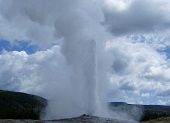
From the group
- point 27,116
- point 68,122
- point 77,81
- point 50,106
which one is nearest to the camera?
point 68,122

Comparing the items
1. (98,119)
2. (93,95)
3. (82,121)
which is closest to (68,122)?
(82,121)

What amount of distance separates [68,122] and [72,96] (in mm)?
22235

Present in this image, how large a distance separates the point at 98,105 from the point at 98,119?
13455 mm

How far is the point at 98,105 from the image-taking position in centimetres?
6531

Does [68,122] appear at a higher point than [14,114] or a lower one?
lower

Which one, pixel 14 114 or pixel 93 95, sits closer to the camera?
pixel 93 95

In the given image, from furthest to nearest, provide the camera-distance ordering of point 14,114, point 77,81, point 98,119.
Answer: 1. point 14,114
2. point 77,81
3. point 98,119

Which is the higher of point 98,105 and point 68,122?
point 98,105

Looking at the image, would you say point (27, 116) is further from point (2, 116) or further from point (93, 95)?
point (93, 95)

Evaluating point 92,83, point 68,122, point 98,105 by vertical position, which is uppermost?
point 92,83

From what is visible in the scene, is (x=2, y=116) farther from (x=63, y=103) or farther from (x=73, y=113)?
(x=73, y=113)

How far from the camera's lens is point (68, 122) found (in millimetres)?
47750

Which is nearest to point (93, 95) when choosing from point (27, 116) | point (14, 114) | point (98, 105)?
point (98, 105)

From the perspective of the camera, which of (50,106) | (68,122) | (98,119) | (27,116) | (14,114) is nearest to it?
(68,122)
